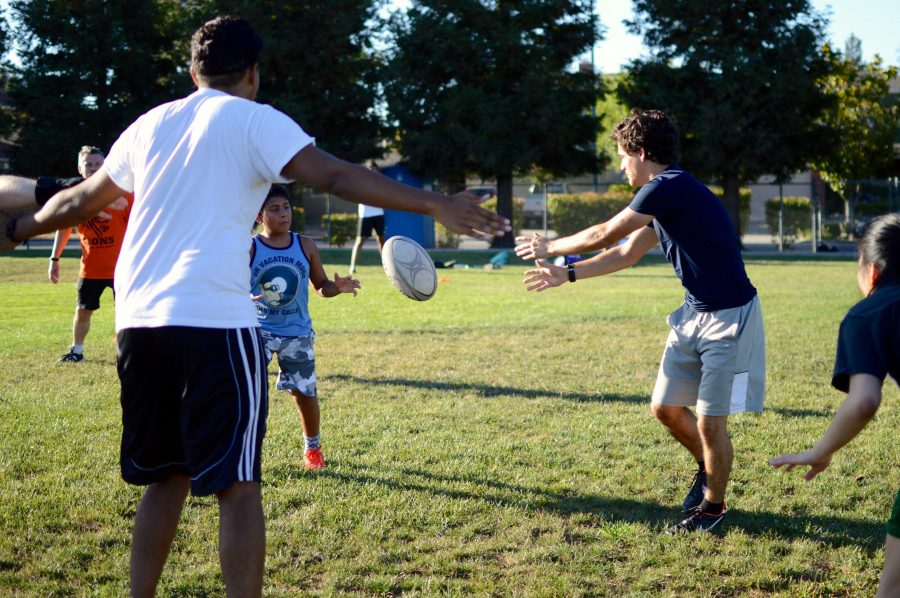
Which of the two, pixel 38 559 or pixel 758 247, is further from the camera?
pixel 758 247

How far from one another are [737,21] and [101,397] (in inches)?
1280

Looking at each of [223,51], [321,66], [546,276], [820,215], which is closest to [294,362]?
[546,276]

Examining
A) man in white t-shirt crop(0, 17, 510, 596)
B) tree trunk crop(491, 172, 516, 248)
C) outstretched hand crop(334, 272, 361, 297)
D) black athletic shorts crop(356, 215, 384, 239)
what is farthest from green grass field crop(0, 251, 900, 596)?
tree trunk crop(491, 172, 516, 248)

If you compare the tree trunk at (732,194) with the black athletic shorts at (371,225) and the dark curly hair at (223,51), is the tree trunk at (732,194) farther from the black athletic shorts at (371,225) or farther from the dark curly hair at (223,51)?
the dark curly hair at (223,51)

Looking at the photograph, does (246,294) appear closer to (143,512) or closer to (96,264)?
(143,512)

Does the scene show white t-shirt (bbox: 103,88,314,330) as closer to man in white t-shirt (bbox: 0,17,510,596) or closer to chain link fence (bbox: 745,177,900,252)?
man in white t-shirt (bbox: 0,17,510,596)

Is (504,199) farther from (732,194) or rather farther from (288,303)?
(288,303)

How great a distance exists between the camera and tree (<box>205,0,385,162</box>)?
3534 centimetres

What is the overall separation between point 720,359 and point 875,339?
193 cm

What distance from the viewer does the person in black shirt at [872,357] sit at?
278 cm

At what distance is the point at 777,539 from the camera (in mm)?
4582

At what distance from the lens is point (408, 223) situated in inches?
1296

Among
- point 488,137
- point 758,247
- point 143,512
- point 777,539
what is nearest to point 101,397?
point 143,512

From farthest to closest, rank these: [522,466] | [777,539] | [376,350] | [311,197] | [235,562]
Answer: [311,197] → [376,350] → [522,466] → [777,539] → [235,562]
